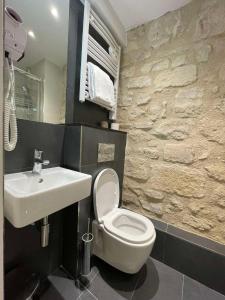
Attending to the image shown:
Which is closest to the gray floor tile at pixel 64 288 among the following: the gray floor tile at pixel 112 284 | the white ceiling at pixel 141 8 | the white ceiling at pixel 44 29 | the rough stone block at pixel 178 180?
the gray floor tile at pixel 112 284

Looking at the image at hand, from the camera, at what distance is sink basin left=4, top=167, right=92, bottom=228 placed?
2.23ft

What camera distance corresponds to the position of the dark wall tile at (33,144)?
1015mm

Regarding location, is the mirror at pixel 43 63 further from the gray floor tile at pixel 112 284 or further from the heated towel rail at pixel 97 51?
the gray floor tile at pixel 112 284

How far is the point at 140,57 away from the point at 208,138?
3.63 feet

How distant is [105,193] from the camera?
4.94 ft

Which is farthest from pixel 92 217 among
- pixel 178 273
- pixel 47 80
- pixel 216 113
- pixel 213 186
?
pixel 216 113

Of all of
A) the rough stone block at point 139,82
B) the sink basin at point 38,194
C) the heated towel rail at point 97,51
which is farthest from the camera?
the rough stone block at point 139,82

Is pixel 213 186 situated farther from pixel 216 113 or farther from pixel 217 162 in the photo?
pixel 216 113

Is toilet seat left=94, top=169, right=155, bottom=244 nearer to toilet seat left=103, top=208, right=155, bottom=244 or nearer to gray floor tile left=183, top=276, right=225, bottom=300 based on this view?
toilet seat left=103, top=208, right=155, bottom=244

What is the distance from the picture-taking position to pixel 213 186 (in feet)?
4.45

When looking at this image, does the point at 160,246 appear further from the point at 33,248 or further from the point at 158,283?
the point at 33,248

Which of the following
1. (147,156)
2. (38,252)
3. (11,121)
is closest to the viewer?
(11,121)

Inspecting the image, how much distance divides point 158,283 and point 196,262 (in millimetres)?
376

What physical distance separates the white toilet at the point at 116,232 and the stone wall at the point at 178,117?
1.03 ft
